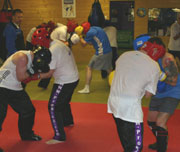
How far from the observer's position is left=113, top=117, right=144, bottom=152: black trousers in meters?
2.40

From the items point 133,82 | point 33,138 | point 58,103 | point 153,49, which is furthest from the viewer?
point 33,138

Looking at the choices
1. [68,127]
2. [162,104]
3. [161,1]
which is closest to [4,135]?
[68,127]

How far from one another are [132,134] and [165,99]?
74 cm

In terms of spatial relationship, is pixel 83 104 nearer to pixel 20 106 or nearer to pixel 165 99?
pixel 20 106

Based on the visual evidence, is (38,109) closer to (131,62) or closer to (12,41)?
(12,41)

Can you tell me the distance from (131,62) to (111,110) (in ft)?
1.59

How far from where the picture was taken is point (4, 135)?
3.76 meters

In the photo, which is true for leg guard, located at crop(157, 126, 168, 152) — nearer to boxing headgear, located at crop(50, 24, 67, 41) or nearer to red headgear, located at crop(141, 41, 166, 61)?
red headgear, located at crop(141, 41, 166, 61)

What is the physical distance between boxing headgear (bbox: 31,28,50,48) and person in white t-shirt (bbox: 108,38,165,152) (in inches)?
45.5

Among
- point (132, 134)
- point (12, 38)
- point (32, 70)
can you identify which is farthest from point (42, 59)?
point (12, 38)

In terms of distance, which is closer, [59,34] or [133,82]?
[133,82]

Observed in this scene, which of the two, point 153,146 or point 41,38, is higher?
point 41,38

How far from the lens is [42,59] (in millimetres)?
2982

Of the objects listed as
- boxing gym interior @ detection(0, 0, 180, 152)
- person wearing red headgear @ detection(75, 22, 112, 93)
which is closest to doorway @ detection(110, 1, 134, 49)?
boxing gym interior @ detection(0, 0, 180, 152)
